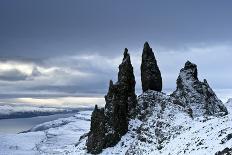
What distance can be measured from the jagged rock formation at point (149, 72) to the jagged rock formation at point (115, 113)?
4.00 metres

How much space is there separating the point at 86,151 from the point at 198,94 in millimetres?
30893

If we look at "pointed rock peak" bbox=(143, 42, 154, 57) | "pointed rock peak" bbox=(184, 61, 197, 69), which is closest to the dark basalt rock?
"pointed rock peak" bbox=(143, 42, 154, 57)

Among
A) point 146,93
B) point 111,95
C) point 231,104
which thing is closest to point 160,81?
point 146,93

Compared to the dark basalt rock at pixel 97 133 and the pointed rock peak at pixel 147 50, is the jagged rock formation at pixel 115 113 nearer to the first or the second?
the dark basalt rock at pixel 97 133

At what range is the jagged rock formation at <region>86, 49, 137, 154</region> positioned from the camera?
98.1 metres

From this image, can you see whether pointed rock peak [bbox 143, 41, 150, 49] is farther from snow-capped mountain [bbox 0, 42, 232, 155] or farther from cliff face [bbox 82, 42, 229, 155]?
snow-capped mountain [bbox 0, 42, 232, 155]

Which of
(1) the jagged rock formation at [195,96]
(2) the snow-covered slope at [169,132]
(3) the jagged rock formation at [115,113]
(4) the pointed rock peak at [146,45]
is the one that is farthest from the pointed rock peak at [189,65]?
(3) the jagged rock formation at [115,113]

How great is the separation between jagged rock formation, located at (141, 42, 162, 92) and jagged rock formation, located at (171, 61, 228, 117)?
5097 mm

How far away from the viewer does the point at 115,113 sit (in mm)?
100062

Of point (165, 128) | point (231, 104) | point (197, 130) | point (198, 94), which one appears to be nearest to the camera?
point (197, 130)

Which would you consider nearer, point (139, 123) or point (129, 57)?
point (139, 123)

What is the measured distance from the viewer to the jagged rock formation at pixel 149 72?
109m

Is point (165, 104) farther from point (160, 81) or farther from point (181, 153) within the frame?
point (181, 153)

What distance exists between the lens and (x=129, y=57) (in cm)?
10781
